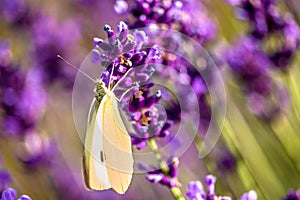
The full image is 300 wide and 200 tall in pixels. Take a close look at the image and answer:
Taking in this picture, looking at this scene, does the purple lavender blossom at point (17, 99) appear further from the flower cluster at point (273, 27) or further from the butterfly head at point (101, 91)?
the flower cluster at point (273, 27)

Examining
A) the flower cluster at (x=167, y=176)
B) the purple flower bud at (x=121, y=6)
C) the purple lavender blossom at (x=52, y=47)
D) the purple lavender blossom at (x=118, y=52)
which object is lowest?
the flower cluster at (x=167, y=176)

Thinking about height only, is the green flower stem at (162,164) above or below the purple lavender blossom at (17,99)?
below

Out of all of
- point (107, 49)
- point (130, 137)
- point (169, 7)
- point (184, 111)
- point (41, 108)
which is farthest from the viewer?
point (41, 108)

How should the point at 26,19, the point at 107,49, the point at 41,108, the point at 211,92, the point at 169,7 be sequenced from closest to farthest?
the point at 107,49
the point at 169,7
the point at 211,92
the point at 41,108
the point at 26,19

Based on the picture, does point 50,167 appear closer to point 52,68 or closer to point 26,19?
point 52,68

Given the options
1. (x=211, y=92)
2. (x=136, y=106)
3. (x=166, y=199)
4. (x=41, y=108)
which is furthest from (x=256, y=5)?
(x=166, y=199)

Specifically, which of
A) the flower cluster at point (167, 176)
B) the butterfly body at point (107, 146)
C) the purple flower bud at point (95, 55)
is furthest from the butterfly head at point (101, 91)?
the flower cluster at point (167, 176)

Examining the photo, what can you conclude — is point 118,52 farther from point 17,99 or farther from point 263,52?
point 17,99
